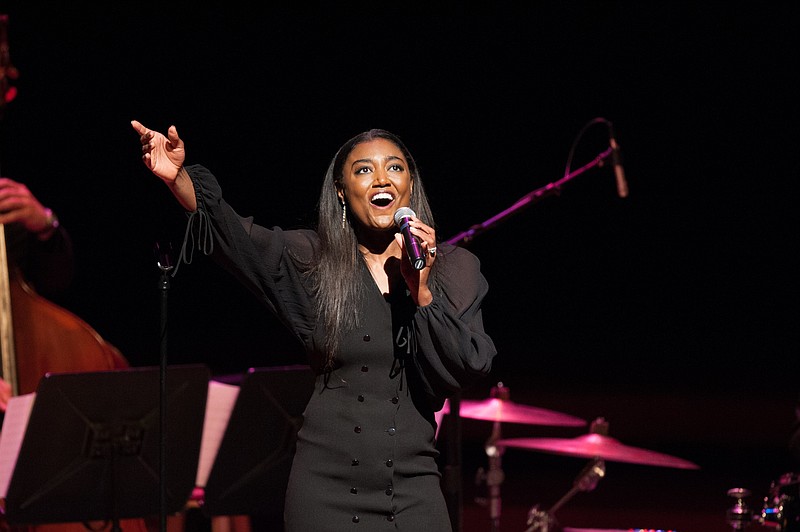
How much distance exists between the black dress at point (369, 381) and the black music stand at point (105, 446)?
42.5 inches

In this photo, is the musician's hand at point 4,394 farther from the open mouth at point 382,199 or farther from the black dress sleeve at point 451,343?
the black dress sleeve at point 451,343

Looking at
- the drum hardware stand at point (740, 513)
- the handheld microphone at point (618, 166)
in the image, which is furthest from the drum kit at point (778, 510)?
the handheld microphone at point (618, 166)

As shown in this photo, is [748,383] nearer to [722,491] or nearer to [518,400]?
[722,491]

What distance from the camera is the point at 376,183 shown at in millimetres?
2418

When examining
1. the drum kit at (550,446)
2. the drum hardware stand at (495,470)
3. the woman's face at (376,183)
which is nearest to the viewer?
the woman's face at (376,183)

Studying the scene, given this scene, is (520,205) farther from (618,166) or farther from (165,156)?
(165,156)

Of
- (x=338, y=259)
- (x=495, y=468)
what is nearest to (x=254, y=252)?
(x=338, y=259)

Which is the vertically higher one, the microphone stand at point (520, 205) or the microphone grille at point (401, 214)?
the microphone stand at point (520, 205)

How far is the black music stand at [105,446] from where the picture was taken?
Answer: 3.20 meters

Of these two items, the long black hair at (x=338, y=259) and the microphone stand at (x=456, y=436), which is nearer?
the long black hair at (x=338, y=259)

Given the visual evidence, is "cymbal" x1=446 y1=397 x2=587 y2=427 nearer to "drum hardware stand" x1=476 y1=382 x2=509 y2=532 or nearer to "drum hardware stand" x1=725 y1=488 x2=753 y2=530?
"drum hardware stand" x1=476 y1=382 x2=509 y2=532

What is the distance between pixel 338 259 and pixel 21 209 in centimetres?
189

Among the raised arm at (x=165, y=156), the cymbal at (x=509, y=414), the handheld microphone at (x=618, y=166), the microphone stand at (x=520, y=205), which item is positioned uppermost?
the handheld microphone at (x=618, y=166)

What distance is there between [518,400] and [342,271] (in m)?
4.90
